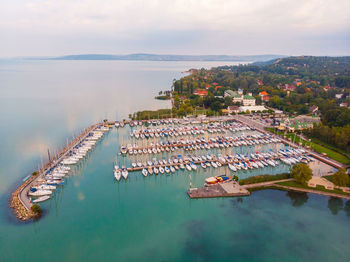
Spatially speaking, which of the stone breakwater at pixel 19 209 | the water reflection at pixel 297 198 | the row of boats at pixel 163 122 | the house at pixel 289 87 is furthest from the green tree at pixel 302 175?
the house at pixel 289 87

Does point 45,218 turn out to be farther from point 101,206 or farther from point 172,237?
point 172,237

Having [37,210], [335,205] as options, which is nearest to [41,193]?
[37,210]

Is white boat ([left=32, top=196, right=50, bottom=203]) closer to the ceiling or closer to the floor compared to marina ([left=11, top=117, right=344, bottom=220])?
closer to the floor

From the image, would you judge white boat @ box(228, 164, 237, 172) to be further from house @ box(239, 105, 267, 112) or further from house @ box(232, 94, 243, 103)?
house @ box(232, 94, 243, 103)

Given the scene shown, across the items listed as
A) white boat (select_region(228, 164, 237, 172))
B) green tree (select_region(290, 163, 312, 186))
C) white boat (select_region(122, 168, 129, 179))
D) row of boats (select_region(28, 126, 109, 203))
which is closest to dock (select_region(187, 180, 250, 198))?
white boat (select_region(228, 164, 237, 172))

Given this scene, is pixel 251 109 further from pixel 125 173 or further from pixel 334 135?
pixel 125 173

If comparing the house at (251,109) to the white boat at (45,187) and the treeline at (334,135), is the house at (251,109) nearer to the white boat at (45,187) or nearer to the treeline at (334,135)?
the treeline at (334,135)

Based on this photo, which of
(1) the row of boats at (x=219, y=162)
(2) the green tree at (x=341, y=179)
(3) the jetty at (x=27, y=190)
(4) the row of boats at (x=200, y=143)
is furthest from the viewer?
(4) the row of boats at (x=200, y=143)
